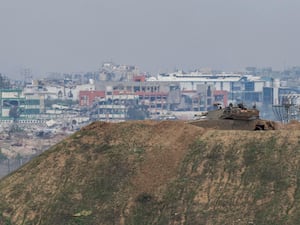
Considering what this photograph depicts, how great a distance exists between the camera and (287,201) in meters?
42.5

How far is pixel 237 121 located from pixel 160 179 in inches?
290

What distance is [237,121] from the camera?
5188 cm

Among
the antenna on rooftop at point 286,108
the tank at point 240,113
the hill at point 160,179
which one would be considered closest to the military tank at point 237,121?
the tank at point 240,113

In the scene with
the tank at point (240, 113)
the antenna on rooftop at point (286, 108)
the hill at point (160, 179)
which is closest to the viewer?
the hill at point (160, 179)

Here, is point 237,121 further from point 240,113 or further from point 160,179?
point 160,179

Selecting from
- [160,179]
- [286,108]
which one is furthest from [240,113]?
[286,108]

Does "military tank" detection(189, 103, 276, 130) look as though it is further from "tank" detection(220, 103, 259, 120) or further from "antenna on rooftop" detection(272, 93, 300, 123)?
"antenna on rooftop" detection(272, 93, 300, 123)

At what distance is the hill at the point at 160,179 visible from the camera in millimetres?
43281

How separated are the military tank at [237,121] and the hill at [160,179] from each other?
8.95 feet

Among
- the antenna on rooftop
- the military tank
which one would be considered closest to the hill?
the military tank

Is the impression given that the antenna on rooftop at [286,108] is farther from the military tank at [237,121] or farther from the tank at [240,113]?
the tank at [240,113]

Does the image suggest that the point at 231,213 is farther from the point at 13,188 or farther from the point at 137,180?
the point at 13,188

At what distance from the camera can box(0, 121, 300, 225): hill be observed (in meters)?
43.3

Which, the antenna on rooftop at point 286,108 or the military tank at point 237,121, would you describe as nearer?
the military tank at point 237,121
